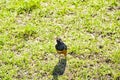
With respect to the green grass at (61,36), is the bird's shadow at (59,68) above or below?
below

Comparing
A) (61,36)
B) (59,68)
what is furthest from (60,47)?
(61,36)

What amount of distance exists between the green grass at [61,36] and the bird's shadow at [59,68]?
2 centimetres

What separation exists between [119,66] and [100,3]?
2.17 meters

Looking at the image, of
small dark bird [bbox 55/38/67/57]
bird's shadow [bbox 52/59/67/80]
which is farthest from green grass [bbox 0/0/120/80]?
small dark bird [bbox 55/38/67/57]

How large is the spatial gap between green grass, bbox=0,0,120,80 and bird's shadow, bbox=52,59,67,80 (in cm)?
2

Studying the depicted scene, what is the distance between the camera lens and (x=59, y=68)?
20.0 ft

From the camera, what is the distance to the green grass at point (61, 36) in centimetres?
607

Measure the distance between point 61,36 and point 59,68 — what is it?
98 cm

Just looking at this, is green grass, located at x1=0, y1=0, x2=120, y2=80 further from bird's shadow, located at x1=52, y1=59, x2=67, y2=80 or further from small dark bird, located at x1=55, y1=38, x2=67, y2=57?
small dark bird, located at x1=55, y1=38, x2=67, y2=57

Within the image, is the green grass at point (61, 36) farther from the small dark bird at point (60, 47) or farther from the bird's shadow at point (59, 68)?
the small dark bird at point (60, 47)

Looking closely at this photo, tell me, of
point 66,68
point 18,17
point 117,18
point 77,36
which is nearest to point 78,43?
point 77,36

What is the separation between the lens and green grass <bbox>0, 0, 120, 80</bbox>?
6070 mm

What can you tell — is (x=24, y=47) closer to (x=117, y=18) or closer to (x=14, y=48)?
(x=14, y=48)

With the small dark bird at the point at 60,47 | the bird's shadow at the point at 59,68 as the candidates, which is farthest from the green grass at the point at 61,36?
the small dark bird at the point at 60,47
